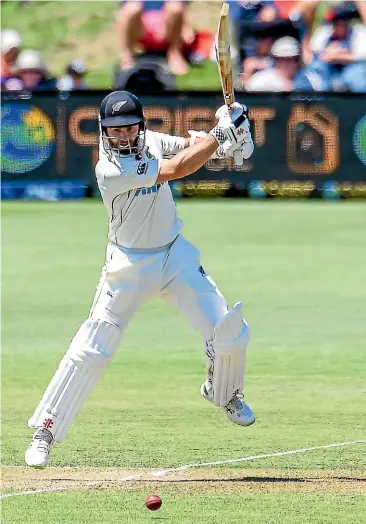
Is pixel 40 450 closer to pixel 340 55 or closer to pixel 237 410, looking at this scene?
pixel 237 410

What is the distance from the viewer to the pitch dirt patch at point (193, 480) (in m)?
6.70

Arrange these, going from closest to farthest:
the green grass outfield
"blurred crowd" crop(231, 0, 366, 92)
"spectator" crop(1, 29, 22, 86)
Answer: the green grass outfield
"blurred crowd" crop(231, 0, 366, 92)
"spectator" crop(1, 29, 22, 86)

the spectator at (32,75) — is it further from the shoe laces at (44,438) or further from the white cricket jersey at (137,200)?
the shoe laces at (44,438)

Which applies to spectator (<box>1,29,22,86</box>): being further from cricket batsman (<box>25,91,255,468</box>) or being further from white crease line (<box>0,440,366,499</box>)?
white crease line (<box>0,440,366,499</box>)

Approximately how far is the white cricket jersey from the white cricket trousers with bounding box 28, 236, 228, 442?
7 centimetres

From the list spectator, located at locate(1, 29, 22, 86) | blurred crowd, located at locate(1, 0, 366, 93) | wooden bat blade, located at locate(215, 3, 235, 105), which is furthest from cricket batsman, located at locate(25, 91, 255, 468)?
spectator, located at locate(1, 29, 22, 86)

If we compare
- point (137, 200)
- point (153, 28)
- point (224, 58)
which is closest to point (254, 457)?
point (137, 200)

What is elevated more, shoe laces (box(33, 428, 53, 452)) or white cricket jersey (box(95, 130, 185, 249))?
white cricket jersey (box(95, 130, 185, 249))

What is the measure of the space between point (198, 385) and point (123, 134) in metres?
2.72

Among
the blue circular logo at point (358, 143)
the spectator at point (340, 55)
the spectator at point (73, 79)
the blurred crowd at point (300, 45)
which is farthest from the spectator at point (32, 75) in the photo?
the blue circular logo at point (358, 143)

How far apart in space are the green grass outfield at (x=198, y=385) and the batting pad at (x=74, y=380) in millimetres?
282

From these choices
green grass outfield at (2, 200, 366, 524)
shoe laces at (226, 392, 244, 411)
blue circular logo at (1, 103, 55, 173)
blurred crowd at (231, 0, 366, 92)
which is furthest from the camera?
blurred crowd at (231, 0, 366, 92)

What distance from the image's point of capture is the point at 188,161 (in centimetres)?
700

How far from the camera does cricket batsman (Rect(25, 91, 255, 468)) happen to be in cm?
700
